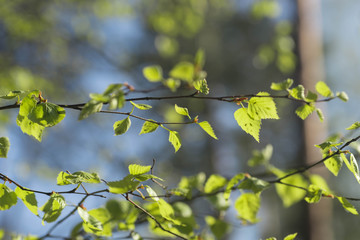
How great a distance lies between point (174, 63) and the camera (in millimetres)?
7012

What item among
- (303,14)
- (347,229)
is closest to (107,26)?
(303,14)

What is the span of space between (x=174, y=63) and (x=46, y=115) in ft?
21.0

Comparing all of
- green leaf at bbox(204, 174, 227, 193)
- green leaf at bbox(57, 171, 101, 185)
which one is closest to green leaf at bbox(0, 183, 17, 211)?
green leaf at bbox(57, 171, 101, 185)

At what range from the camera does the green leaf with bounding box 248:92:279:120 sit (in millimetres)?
779

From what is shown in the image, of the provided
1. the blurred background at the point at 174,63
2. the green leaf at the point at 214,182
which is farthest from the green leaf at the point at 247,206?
the blurred background at the point at 174,63

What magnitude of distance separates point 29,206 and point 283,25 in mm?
2888

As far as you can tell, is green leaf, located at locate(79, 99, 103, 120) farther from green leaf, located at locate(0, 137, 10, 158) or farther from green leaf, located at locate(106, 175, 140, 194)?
green leaf, located at locate(0, 137, 10, 158)

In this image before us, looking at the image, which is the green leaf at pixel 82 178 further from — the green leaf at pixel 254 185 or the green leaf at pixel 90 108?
the green leaf at pixel 254 185

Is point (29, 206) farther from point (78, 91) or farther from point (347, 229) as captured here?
point (347, 229)

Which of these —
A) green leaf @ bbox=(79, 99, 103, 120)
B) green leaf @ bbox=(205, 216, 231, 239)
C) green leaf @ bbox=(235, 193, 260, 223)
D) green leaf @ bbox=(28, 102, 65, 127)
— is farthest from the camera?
green leaf @ bbox=(205, 216, 231, 239)

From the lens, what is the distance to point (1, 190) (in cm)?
76

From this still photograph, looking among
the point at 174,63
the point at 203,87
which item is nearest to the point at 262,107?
the point at 203,87

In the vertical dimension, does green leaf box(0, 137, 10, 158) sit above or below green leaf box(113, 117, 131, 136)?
below

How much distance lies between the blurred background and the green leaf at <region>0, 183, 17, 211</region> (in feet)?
6.09
